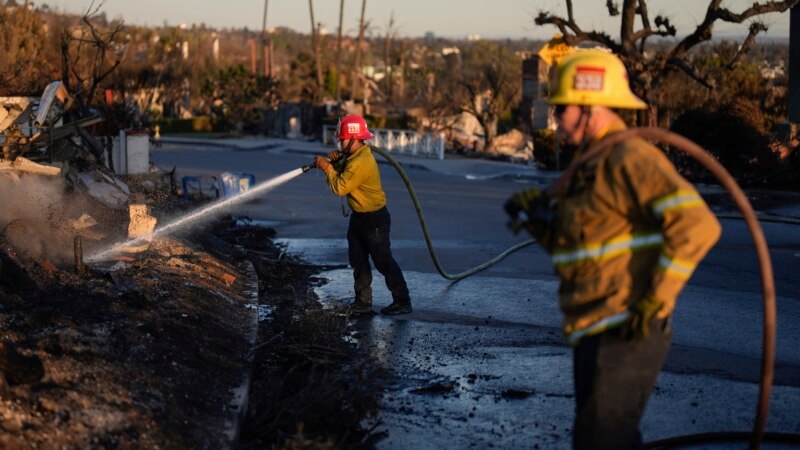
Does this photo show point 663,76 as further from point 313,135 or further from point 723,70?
point 313,135

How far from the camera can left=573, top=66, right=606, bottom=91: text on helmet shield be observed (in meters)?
4.39

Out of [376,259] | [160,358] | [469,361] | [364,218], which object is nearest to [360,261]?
[376,259]

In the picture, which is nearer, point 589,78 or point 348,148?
point 589,78

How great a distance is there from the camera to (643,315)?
4.09 meters

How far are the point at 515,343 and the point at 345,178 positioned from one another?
6.69ft

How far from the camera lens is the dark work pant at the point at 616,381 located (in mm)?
4242

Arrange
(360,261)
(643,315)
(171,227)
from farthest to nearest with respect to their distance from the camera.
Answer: (171,227) < (360,261) < (643,315)

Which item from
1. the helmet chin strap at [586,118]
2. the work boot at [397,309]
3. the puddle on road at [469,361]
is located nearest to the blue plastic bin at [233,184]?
the puddle on road at [469,361]

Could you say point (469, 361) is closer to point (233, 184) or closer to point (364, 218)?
point (364, 218)

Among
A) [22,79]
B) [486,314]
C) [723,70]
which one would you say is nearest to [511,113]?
[723,70]

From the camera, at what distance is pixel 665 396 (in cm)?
672

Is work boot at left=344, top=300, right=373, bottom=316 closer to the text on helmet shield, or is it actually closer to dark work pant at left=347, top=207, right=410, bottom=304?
dark work pant at left=347, top=207, right=410, bottom=304

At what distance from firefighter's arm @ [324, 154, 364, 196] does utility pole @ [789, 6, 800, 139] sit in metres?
11.7

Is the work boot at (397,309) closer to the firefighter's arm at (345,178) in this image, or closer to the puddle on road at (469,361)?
the puddle on road at (469,361)
